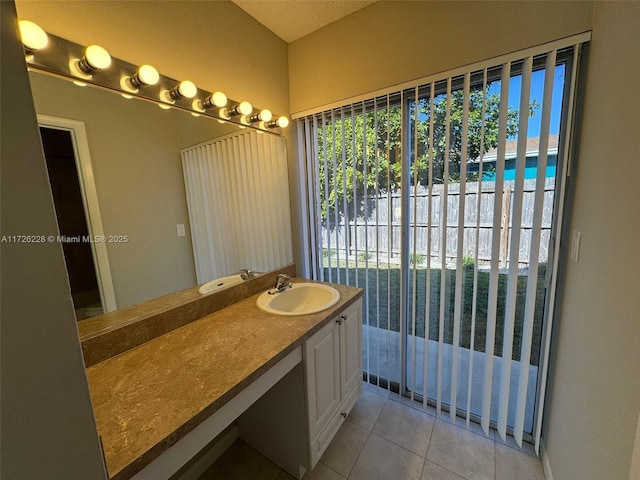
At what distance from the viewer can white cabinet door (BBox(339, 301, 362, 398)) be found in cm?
146

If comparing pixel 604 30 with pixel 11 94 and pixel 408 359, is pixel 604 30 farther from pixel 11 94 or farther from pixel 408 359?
pixel 408 359

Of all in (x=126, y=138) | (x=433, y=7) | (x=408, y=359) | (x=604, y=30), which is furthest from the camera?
(x=408, y=359)

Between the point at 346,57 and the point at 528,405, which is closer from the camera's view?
the point at 528,405

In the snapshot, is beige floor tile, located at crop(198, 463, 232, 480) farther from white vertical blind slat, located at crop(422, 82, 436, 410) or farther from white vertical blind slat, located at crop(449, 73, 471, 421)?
white vertical blind slat, located at crop(449, 73, 471, 421)

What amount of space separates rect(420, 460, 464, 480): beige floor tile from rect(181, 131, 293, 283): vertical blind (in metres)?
1.43

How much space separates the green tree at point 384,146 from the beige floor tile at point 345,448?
133 centimetres

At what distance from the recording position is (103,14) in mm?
999

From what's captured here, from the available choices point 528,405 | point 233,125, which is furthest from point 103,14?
point 528,405

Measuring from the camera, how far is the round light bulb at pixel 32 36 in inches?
31.8

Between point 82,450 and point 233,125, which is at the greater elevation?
point 233,125

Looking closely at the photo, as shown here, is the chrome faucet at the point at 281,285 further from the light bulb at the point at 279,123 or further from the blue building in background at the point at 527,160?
the blue building in background at the point at 527,160

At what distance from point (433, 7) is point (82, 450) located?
2.03m

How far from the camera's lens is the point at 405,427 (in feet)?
5.26

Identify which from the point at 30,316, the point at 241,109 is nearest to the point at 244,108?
the point at 241,109
